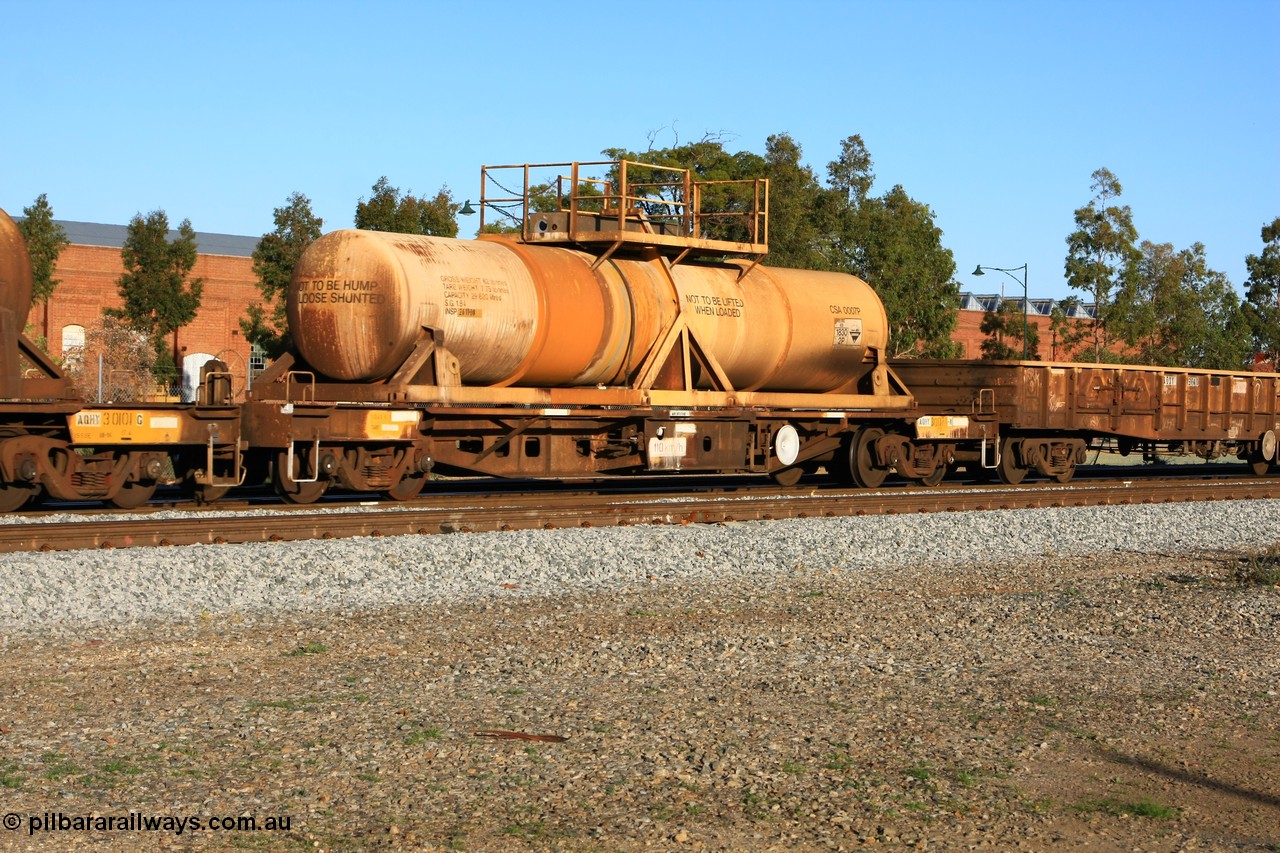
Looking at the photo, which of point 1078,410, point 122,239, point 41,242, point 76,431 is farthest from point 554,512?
point 122,239

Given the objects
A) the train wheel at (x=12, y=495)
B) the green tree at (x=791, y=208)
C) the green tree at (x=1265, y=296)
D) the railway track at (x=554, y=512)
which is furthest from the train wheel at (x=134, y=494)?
the green tree at (x=1265, y=296)

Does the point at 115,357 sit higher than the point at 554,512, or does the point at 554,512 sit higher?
the point at 115,357

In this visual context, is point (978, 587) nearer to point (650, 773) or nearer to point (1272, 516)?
point (650, 773)

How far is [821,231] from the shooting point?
45.3 meters

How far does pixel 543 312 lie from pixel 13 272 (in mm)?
6115

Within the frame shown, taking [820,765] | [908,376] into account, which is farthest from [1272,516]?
[820,765]

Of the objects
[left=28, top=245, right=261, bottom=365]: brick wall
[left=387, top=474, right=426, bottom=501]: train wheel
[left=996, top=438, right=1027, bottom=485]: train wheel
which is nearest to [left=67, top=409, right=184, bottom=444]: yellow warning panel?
[left=387, top=474, right=426, bottom=501]: train wheel

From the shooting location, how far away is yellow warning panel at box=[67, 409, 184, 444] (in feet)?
47.1

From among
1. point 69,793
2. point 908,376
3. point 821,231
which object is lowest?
point 69,793

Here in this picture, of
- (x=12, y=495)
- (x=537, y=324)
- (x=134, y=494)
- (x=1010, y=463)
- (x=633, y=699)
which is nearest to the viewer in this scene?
(x=633, y=699)

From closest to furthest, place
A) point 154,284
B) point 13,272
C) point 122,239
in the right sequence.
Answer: point 13,272, point 154,284, point 122,239

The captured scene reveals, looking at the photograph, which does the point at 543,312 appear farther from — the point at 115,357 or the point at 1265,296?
the point at 1265,296

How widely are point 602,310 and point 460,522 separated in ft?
14.6

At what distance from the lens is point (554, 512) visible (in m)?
16.1
